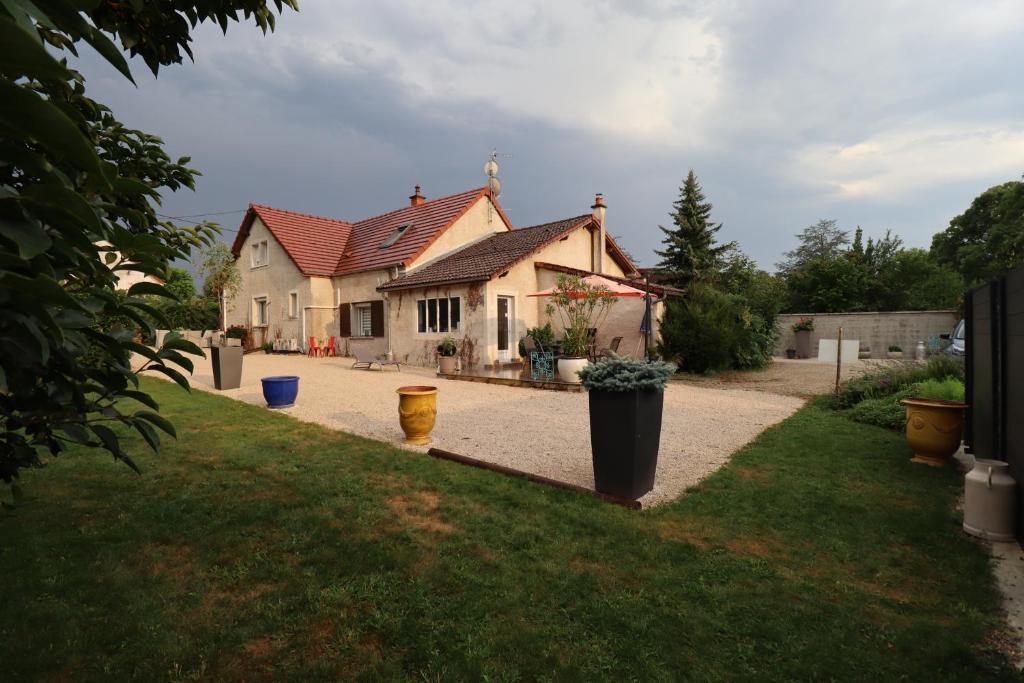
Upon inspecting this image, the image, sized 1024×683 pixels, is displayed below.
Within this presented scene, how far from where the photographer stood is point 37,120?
0.60 m

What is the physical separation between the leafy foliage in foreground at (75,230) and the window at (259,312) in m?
23.3

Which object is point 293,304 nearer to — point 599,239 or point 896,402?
point 599,239

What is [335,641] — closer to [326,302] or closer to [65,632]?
[65,632]

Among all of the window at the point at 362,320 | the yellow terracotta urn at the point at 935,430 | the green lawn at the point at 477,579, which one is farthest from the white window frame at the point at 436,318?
the yellow terracotta urn at the point at 935,430

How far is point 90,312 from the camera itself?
1.24 m

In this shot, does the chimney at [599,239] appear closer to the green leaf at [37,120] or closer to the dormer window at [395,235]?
the dormer window at [395,235]

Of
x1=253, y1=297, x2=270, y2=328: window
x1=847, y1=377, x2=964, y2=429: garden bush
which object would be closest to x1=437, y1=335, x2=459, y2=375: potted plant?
x1=847, y1=377, x2=964, y2=429: garden bush

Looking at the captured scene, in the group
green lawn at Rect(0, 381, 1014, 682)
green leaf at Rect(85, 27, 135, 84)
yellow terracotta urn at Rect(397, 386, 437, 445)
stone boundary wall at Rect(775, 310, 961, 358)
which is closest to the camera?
green leaf at Rect(85, 27, 135, 84)

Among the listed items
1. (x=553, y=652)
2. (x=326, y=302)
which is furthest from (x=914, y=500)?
(x=326, y=302)

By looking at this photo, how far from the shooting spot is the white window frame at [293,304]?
21.8m

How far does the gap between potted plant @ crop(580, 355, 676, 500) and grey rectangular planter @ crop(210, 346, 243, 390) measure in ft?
32.1

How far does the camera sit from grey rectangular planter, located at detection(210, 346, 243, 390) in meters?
11.4

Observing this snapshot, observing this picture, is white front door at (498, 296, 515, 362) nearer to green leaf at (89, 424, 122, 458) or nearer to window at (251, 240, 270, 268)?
window at (251, 240, 270, 268)

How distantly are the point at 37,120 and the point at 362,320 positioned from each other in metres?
20.4
